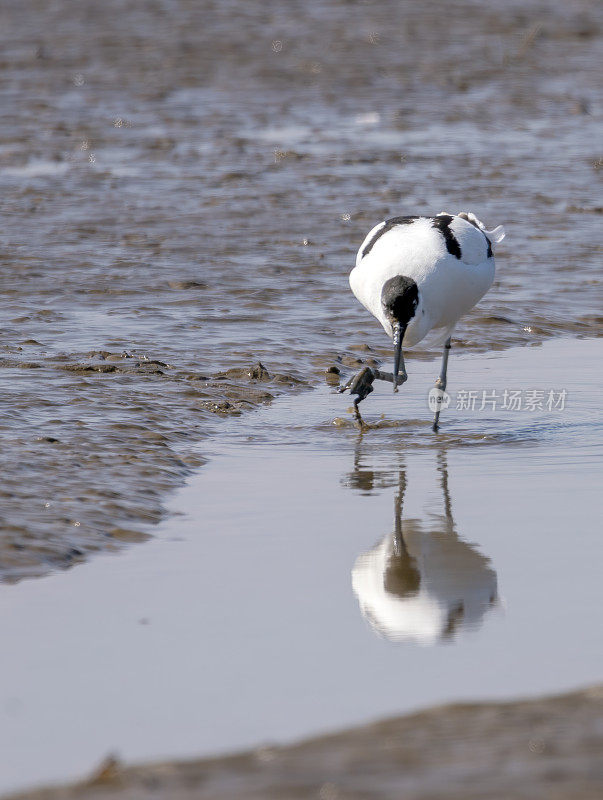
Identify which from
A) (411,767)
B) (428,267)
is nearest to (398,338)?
(428,267)

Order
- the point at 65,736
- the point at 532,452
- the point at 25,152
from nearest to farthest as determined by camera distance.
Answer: the point at 65,736, the point at 532,452, the point at 25,152

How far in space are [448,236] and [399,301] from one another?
0.57 meters

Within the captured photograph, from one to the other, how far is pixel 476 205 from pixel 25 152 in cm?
503

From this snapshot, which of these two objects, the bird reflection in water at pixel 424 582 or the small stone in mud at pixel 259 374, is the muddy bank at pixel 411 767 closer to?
the bird reflection in water at pixel 424 582

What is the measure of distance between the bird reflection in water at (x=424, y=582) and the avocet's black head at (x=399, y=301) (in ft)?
4.44

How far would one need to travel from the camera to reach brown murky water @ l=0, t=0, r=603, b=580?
6971 mm

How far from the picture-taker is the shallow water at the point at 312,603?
12.2ft

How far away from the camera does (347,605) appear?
177 inches

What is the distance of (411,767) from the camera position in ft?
10.8

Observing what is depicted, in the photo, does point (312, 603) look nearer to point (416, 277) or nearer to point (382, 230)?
point (416, 277)

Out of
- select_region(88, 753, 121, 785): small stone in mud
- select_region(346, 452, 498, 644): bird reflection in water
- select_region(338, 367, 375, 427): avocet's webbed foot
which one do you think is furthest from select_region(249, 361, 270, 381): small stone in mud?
select_region(88, 753, 121, 785): small stone in mud

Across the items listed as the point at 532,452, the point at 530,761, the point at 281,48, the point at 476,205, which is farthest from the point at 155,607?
the point at 281,48

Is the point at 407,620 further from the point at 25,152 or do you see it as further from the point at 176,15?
the point at 176,15

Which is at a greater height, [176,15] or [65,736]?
[176,15]
